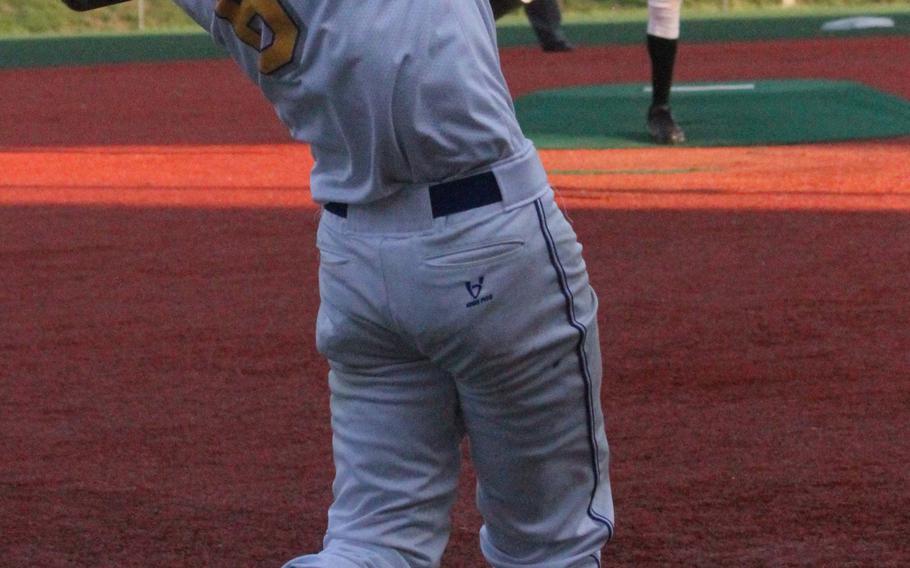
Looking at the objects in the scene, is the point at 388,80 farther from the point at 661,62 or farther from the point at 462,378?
the point at 661,62

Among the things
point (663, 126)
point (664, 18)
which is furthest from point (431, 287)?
point (663, 126)

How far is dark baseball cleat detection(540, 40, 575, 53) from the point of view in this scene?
18.2 metres

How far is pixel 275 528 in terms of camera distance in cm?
375

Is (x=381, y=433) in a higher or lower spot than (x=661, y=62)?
higher

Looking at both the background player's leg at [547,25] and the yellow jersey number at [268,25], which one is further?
the background player's leg at [547,25]

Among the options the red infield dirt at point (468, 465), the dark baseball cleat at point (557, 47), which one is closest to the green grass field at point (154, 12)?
the dark baseball cleat at point (557, 47)

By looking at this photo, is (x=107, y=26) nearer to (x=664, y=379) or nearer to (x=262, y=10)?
(x=664, y=379)

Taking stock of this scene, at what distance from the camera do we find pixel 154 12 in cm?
2294

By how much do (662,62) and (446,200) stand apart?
279 inches

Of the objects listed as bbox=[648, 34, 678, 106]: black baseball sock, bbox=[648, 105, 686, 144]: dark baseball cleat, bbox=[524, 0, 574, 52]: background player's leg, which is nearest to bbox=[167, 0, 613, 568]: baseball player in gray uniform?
bbox=[648, 34, 678, 106]: black baseball sock

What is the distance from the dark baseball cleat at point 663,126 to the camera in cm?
957

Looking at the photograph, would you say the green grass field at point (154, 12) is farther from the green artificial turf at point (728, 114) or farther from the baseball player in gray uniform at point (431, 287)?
the baseball player in gray uniform at point (431, 287)

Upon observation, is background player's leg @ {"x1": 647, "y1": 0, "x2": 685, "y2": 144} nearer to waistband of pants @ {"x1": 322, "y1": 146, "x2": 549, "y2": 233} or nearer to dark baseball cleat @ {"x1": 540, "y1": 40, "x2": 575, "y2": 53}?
waistband of pants @ {"x1": 322, "y1": 146, "x2": 549, "y2": 233}

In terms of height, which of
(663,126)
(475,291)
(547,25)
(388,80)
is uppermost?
(388,80)
